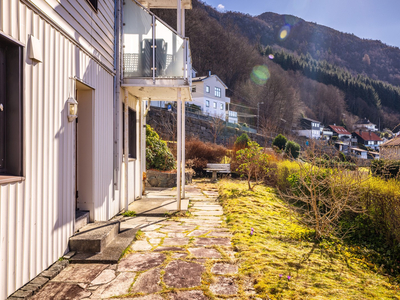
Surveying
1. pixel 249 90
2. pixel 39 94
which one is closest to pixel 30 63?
pixel 39 94

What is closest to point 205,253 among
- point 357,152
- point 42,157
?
point 42,157

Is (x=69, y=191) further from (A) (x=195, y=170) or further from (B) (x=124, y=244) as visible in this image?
(A) (x=195, y=170)

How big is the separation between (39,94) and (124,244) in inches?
90.9

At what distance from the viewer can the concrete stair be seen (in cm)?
369

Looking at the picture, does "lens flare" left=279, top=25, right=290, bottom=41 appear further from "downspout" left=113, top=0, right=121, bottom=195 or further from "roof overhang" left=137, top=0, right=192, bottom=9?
"downspout" left=113, top=0, right=121, bottom=195

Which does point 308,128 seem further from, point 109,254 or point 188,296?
point 188,296

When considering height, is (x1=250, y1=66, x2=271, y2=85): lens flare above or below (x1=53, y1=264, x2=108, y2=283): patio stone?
above

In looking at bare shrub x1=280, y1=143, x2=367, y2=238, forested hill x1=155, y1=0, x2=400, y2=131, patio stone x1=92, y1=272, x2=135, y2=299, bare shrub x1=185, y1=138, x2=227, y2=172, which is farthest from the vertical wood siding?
forested hill x1=155, y1=0, x2=400, y2=131

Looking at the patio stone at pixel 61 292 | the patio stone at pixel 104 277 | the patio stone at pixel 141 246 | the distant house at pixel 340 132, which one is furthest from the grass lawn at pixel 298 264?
the distant house at pixel 340 132

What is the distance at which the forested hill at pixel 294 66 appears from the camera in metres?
54.3

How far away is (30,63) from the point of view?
117 inches

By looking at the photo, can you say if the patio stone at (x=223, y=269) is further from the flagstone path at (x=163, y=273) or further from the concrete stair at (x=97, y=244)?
the concrete stair at (x=97, y=244)

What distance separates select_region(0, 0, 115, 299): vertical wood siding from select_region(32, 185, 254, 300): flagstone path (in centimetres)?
37

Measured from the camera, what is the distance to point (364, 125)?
85062mm
